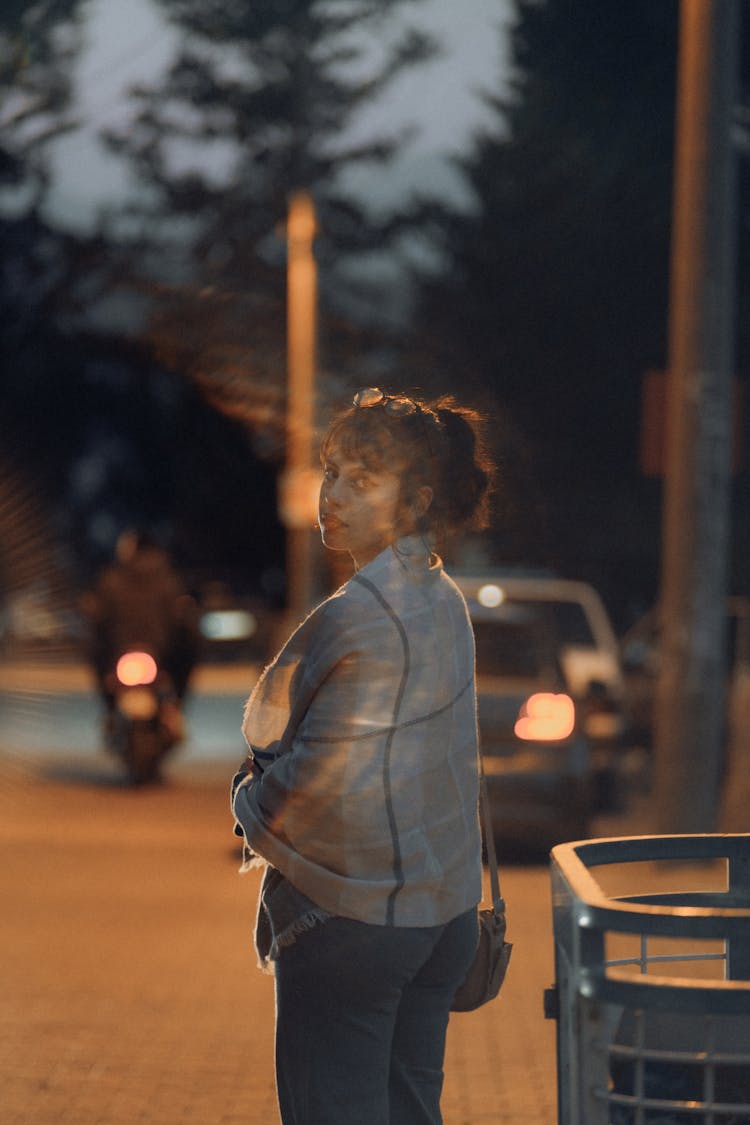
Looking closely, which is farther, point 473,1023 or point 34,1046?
point 473,1023

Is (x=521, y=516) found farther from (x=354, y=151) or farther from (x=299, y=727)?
(x=299, y=727)

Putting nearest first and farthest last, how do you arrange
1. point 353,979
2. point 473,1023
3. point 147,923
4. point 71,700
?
point 353,979 → point 473,1023 → point 147,923 → point 71,700

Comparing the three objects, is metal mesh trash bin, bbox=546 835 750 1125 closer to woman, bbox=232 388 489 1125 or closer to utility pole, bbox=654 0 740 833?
woman, bbox=232 388 489 1125

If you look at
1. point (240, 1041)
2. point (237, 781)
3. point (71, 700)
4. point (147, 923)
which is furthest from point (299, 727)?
point (71, 700)

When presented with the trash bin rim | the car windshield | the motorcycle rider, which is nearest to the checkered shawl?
the trash bin rim

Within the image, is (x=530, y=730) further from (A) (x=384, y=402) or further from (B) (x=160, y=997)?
(A) (x=384, y=402)

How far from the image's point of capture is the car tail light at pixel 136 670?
46.8 feet

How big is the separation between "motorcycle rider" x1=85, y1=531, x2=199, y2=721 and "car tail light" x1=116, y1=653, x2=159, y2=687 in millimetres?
175

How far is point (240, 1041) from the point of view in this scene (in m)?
6.15

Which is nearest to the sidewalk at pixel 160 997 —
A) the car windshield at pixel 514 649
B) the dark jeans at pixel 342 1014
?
the car windshield at pixel 514 649

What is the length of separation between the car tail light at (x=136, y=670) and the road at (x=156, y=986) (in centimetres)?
107

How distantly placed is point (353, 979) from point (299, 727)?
392mm

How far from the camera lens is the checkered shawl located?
9.50 feet

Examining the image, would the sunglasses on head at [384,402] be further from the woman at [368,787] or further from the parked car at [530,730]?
the parked car at [530,730]
